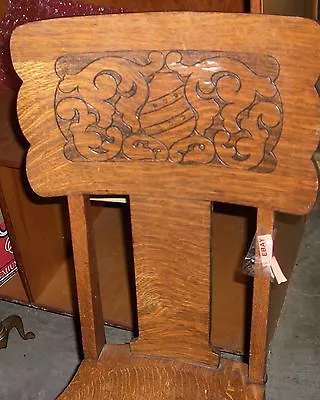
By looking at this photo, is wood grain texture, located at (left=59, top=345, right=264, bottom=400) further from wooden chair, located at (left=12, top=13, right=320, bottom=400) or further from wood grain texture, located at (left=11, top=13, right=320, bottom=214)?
wood grain texture, located at (left=11, top=13, right=320, bottom=214)

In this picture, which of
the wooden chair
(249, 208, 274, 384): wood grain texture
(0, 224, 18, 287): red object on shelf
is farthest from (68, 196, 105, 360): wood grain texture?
(0, 224, 18, 287): red object on shelf

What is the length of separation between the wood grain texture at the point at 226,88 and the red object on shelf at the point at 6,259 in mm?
835

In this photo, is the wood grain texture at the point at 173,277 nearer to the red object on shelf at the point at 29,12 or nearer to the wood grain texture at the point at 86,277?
the wood grain texture at the point at 86,277

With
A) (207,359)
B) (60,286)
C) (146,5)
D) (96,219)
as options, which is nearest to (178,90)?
(207,359)

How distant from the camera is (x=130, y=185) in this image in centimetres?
97

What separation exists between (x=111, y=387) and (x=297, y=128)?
0.52 meters

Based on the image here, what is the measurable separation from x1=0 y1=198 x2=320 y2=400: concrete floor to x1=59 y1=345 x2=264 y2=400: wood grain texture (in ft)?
1.61

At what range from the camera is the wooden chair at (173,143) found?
2.74 feet

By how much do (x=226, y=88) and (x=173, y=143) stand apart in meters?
0.12

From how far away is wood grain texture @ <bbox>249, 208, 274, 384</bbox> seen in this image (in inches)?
36.8

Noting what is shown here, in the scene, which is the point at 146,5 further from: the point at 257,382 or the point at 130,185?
the point at 257,382

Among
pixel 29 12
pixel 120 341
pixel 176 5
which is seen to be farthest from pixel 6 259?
pixel 176 5

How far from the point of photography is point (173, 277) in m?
1.03

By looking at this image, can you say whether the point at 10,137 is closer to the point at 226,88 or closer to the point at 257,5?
the point at 257,5
